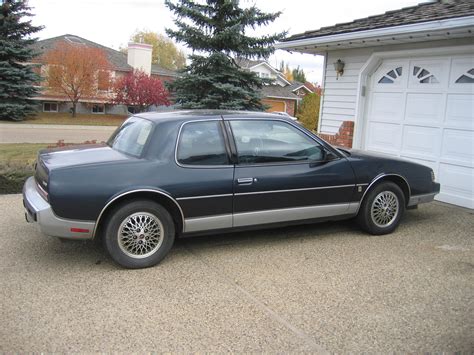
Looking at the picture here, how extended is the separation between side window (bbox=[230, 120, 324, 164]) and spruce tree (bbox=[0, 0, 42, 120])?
26263mm

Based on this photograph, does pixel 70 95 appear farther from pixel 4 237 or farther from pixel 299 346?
pixel 299 346

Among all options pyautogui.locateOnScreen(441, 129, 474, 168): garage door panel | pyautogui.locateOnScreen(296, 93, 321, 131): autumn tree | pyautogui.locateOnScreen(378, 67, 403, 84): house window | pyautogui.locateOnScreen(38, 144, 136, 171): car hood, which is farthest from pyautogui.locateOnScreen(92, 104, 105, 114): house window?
pyautogui.locateOnScreen(38, 144, 136, 171): car hood

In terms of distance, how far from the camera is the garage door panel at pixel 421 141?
8003mm

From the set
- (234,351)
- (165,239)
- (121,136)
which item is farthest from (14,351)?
(121,136)

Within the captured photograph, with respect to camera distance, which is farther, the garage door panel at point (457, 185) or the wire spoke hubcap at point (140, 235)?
the garage door panel at point (457, 185)

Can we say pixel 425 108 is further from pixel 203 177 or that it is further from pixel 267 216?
pixel 203 177

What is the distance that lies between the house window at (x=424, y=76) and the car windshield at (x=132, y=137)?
5.35 m

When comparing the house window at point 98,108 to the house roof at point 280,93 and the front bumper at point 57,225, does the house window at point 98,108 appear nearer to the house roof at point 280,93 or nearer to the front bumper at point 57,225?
the house roof at point 280,93

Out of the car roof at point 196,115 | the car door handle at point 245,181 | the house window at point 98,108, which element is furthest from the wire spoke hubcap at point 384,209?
the house window at point 98,108

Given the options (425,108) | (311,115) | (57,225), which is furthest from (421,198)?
(311,115)

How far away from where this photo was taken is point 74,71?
109 ft

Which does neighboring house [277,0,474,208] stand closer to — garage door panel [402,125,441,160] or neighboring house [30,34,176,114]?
garage door panel [402,125,441,160]

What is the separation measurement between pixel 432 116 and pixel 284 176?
4.15 meters

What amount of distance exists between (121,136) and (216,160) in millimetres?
1325
